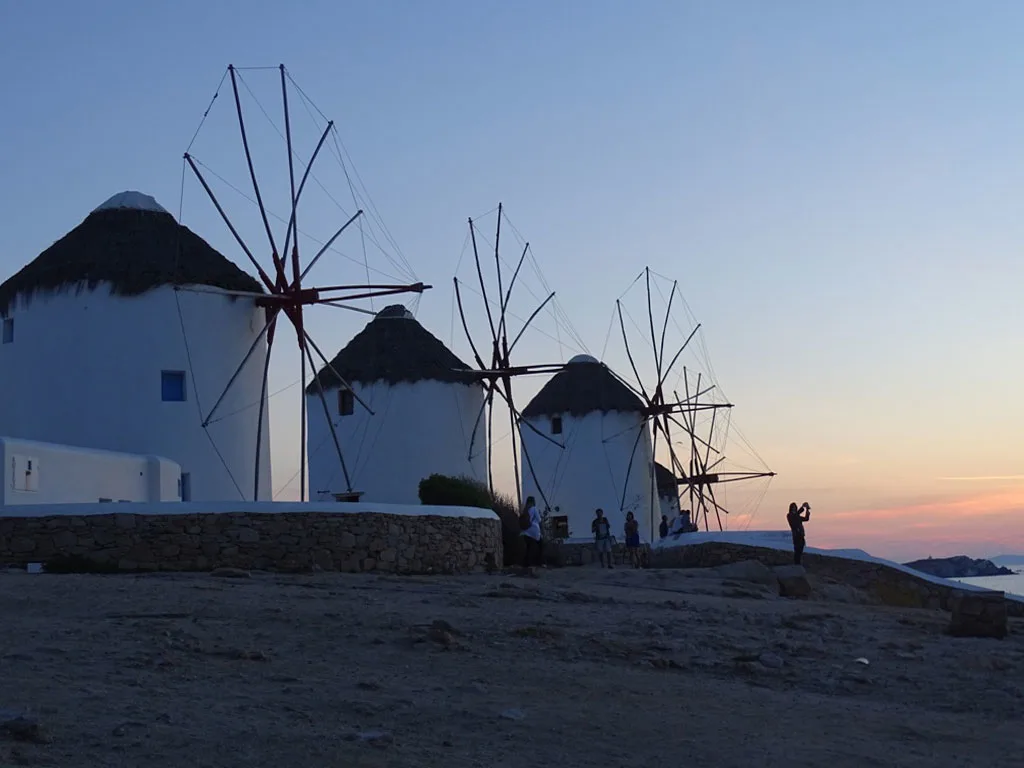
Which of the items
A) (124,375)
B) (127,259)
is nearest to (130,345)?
(124,375)

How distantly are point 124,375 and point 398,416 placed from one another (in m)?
Result: 12.3

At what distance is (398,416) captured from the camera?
33.7 metres

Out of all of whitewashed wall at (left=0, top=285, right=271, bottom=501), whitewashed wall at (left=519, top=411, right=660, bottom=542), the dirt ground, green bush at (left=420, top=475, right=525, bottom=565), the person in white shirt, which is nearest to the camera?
the dirt ground

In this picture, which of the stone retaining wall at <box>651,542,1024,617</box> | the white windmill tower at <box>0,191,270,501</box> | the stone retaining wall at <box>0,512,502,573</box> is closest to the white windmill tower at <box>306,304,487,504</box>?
the stone retaining wall at <box>651,542,1024,617</box>

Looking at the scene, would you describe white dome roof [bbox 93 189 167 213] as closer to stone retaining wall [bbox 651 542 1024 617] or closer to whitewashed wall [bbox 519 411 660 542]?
stone retaining wall [bbox 651 542 1024 617]

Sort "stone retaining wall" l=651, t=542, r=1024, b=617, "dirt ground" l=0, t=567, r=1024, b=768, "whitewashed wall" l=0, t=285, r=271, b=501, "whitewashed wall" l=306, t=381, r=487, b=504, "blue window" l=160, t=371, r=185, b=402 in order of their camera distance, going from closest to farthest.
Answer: "dirt ground" l=0, t=567, r=1024, b=768 < "whitewashed wall" l=0, t=285, r=271, b=501 < "blue window" l=160, t=371, r=185, b=402 < "stone retaining wall" l=651, t=542, r=1024, b=617 < "whitewashed wall" l=306, t=381, r=487, b=504

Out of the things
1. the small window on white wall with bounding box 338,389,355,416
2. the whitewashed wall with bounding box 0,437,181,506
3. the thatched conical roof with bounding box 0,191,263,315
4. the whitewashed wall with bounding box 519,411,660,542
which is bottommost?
the whitewashed wall with bounding box 0,437,181,506

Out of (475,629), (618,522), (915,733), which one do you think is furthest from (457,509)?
(618,522)

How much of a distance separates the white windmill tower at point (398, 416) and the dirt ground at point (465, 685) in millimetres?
21000

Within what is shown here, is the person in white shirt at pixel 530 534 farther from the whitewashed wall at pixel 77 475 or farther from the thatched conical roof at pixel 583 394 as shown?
the thatched conical roof at pixel 583 394

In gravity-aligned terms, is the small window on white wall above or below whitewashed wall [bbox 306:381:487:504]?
above

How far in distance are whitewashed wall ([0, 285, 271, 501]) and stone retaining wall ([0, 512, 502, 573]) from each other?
18.0ft

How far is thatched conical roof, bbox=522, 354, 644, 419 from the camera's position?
4197 centimetres

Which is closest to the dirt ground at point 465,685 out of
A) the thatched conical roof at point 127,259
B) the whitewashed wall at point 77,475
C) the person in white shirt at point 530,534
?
the whitewashed wall at point 77,475
